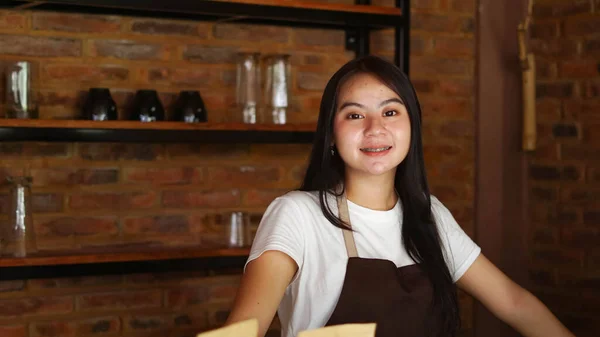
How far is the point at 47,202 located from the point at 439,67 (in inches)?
61.4

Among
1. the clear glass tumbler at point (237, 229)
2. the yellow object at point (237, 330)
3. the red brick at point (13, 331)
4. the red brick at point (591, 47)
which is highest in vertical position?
the red brick at point (591, 47)

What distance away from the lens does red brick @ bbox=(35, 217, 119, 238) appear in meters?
2.83

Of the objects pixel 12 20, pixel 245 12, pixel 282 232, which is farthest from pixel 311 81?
pixel 282 232

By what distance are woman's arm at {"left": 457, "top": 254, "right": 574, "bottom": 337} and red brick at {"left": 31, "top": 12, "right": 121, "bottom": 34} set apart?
4.70 ft

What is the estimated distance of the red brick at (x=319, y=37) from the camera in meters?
3.25

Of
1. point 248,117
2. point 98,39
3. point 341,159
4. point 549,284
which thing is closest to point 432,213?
point 341,159

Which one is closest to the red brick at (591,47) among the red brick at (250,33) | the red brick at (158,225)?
the red brick at (250,33)

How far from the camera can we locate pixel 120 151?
2943 mm

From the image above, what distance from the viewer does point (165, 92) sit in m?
2.99

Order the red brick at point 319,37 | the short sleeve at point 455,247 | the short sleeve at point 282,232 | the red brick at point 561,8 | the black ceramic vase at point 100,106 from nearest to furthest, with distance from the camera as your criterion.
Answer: the short sleeve at point 282,232, the short sleeve at point 455,247, the black ceramic vase at point 100,106, the red brick at point 319,37, the red brick at point 561,8

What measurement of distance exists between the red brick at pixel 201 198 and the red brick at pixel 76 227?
7.9 inches

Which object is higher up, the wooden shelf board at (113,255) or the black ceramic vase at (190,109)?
the black ceramic vase at (190,109)

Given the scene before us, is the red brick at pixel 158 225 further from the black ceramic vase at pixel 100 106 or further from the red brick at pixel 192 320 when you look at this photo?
the black ceramic vase at pixel 100 106

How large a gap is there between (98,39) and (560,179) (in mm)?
1765
